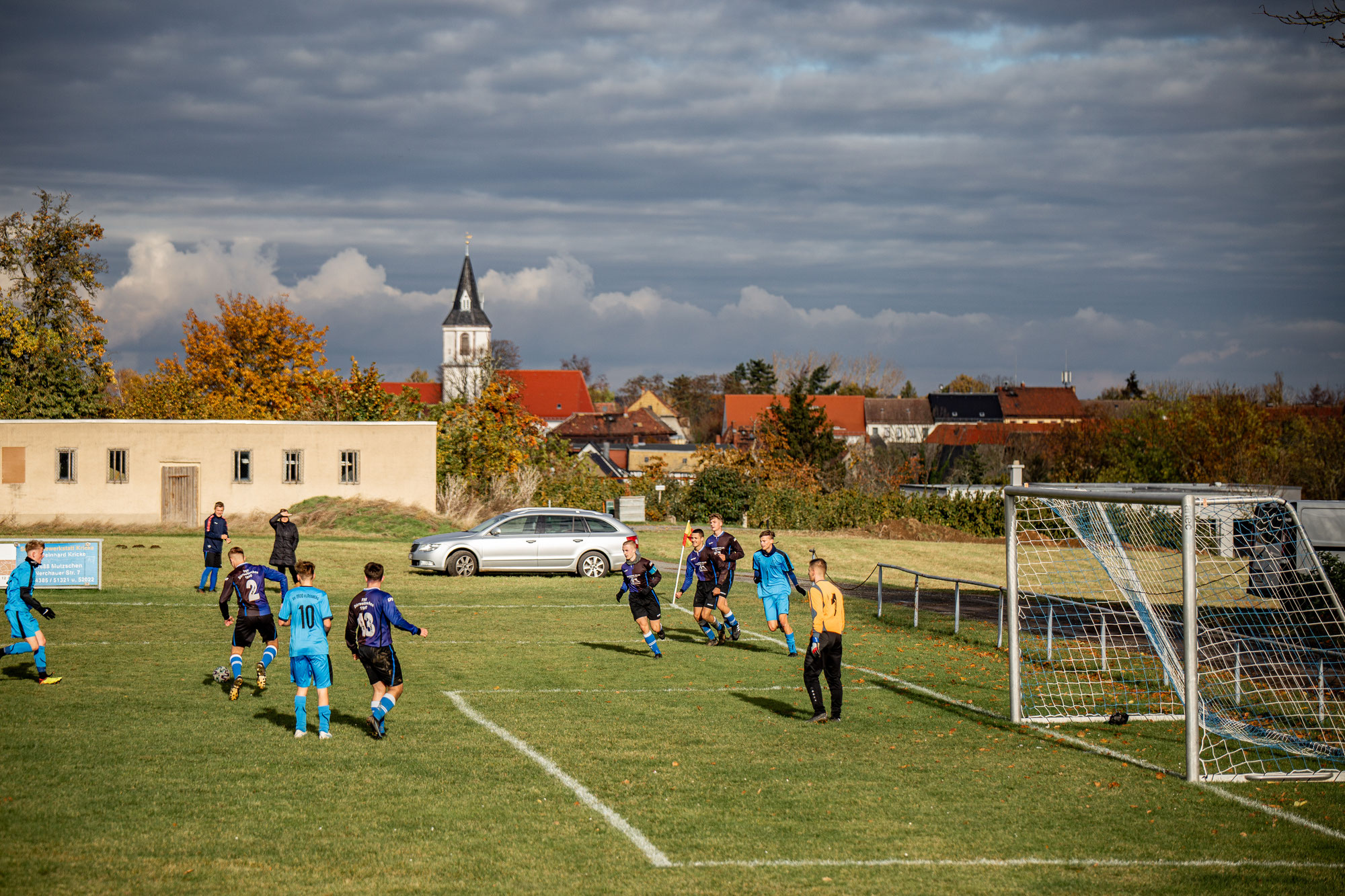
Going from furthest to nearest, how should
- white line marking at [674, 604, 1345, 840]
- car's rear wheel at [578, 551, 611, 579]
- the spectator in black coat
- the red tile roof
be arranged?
the red tile roof → car's rear wheel at [578, 551, 611, 579] → the spectator in black coat → white line marking at [674, 604, 1345, 840]

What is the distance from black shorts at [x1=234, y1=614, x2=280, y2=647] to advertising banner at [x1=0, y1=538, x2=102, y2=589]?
1055 cm

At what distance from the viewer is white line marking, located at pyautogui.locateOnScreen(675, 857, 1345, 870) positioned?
6.99m

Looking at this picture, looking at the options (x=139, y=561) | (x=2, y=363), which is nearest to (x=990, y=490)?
(x=139, y=561)

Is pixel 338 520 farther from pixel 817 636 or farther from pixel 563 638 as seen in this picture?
pixel 817 636

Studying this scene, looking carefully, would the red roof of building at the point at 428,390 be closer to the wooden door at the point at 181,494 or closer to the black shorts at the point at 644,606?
the wooden door at the point at 181,494

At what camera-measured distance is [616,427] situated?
4405 inches

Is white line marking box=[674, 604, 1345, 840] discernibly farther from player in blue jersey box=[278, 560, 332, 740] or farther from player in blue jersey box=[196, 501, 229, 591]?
player in blue jersey box=[196, 501, 229, 591]

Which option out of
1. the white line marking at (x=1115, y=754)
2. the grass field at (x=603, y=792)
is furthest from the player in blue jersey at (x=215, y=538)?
the white line marking at (x=1115, y=754)

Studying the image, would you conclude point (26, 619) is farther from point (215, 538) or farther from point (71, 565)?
point (71, 565)

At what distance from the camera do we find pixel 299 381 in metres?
58.2

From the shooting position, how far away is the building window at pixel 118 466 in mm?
35062

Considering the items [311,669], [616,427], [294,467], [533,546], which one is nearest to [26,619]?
[311,669]

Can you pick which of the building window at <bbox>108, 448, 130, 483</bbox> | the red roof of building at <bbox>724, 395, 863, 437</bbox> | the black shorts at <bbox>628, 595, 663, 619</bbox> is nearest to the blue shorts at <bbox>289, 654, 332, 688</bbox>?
the black shorts at <bbox>628, 595, 663, 619</bbox>

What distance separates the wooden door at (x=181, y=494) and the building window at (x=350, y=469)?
4851 millimetres
